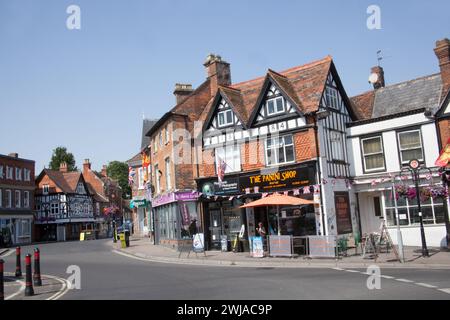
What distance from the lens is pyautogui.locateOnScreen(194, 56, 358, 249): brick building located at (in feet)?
70.4

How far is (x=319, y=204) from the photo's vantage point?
20.8 m

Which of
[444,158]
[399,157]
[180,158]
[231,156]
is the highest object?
[180,158]

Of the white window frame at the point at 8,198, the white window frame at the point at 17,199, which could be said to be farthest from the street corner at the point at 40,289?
the white window frame at the point at 17,199

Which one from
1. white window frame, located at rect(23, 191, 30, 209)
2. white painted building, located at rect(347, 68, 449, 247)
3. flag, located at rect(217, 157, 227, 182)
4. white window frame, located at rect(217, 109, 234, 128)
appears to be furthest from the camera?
white window frame, located at rect(23, 191, 30, 209)

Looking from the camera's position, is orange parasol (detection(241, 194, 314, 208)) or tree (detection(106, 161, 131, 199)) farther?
tree (detection(106, 161, 131, 199))

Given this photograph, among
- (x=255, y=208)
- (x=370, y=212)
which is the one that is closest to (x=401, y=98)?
(x=370, y=212)

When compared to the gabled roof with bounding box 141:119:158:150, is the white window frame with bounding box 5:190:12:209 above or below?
below

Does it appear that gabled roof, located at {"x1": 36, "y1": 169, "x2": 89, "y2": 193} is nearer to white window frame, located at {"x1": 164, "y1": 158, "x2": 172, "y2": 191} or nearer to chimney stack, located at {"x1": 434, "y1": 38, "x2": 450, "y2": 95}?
white window frame, located at {"x1": 164, "y1": 158, "x2": 172, "y2": 191}

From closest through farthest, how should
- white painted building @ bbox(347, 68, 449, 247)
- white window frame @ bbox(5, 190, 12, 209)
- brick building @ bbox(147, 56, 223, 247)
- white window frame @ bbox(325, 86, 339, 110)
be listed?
white painted building @ bbox(347, 68, 449, 247) < white window frame @ bbox(325, 86, 339, 110) < brick building @ bbox(147, 56, 223, 247) < white window frame @ bbox(5, 190, 12, 209)

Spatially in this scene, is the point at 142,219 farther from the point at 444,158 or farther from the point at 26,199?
the point at 444,158

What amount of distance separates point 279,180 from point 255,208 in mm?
2576

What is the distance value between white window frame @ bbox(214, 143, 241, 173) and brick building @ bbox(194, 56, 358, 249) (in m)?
0.06

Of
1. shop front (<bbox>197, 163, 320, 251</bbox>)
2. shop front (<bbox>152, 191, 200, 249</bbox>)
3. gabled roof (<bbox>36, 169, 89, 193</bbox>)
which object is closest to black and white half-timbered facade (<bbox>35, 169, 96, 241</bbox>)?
gabled roof (<bbox>36, 169, 89, 193</bbox>)

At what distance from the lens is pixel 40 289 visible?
13.2m
